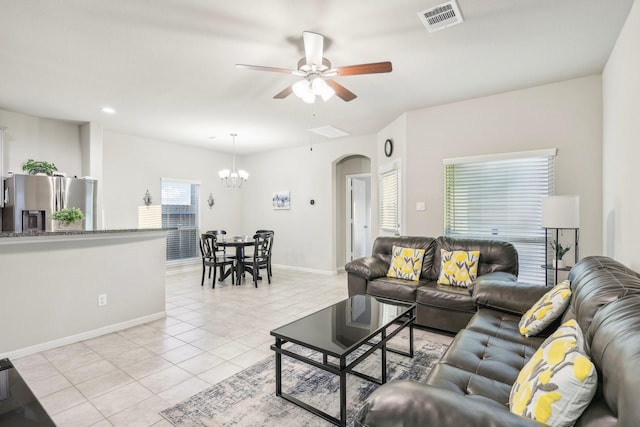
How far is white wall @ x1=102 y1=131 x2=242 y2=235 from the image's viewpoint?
5633mm

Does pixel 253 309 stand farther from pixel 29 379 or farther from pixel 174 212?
pixel 174 212

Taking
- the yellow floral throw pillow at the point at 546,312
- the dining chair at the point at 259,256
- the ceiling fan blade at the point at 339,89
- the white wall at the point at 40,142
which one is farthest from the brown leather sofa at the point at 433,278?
the white wall at the point at 40,142

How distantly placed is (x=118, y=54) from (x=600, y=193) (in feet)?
16.9

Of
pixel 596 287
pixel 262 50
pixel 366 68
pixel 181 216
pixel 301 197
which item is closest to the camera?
pixel 596 287

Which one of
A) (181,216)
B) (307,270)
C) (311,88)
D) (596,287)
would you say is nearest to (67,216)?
(311,88)

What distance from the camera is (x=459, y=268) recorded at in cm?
341

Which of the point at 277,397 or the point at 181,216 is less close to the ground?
the point at 181,216

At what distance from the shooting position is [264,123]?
519 centimetres

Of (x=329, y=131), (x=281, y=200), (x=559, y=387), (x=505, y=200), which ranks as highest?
(x=329, y=131)

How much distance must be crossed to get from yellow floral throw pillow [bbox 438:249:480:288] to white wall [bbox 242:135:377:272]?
271 centimetres

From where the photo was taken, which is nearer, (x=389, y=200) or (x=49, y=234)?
(x=49, y=234)

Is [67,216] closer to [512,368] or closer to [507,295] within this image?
[512,368]

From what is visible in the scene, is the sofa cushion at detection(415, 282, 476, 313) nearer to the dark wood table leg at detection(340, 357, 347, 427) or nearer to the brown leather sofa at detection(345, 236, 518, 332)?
the brown leather sofa at detection(345, 236, 518, 332)

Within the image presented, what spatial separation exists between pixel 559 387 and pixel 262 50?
9.97ft
